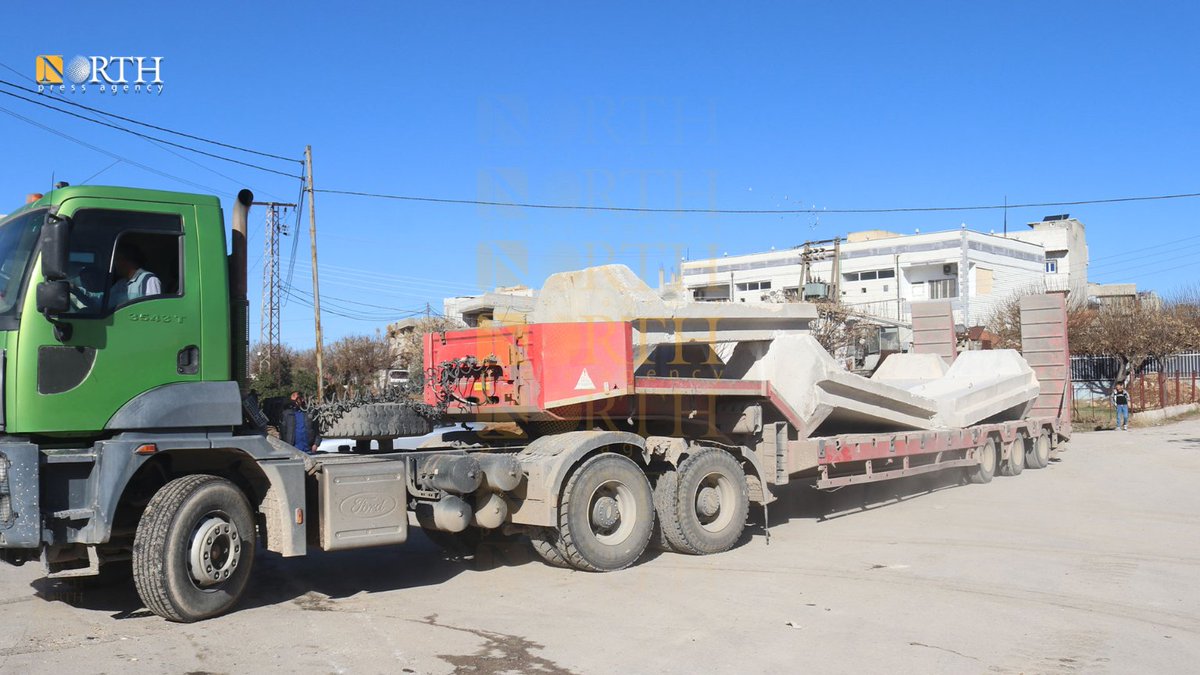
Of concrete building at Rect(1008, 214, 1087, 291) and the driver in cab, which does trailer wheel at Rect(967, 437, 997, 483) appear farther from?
concrete building at Rect(1008, 214, 1087, 291)

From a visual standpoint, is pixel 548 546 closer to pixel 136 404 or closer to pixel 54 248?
pixel 136 404

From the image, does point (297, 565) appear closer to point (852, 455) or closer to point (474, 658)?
point (474, 658)

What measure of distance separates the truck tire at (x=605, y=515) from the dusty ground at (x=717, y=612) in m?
0.22

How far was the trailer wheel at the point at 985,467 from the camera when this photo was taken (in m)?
15.1

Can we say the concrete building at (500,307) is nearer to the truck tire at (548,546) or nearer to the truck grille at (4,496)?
the truck tire at (548,546)

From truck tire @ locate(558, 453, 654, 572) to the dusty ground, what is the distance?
0.72ft

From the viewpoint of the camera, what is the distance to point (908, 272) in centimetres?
5250

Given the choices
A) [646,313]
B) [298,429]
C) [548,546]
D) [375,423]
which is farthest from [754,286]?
[298,429]

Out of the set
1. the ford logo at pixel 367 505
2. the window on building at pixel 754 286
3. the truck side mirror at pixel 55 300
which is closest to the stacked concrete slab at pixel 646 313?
the ford logo at pixel 367 505

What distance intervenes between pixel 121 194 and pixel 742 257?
5177 cm

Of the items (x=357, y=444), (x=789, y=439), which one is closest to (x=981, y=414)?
(x=789, y=439)

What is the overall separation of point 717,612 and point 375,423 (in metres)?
3.42

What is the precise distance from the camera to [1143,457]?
19672 mm

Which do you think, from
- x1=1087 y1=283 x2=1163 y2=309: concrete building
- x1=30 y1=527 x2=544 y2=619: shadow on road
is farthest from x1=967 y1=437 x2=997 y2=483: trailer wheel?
x1=1087 y1=283 x2=1163 y2=309: concrete building
